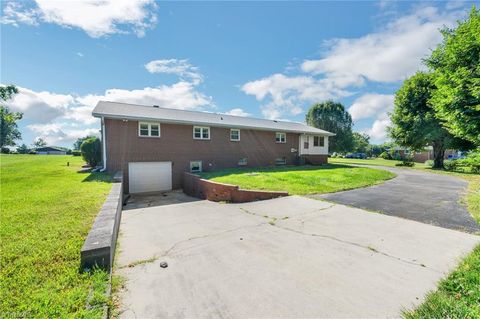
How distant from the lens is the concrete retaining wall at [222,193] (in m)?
9.23

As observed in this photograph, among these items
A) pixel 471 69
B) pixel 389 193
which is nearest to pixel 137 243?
pixel 389 193

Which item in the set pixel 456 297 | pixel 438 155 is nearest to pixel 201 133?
→ pixel 456 297

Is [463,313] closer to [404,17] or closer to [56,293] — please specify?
[56,293]

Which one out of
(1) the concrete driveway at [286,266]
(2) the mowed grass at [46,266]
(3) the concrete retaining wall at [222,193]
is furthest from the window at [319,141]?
(2) the mowed grass at [46,266]

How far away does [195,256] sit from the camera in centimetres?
411

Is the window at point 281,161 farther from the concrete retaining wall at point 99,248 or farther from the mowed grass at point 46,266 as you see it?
the concrete retaining wall at point 99,248

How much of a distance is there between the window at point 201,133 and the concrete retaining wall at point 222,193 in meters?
3.95

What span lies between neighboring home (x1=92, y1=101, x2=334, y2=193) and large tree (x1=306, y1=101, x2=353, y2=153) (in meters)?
20.7

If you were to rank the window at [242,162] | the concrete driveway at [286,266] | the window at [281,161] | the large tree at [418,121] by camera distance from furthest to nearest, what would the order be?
the window at [281,161] → the large tree at [418,121] → the window at [242,162] → the concrete driveway at [286,266]

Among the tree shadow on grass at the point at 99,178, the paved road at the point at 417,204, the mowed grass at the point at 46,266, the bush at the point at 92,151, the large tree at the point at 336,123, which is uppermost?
the large tree at the point at 336,123

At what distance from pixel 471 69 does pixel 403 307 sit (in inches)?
308

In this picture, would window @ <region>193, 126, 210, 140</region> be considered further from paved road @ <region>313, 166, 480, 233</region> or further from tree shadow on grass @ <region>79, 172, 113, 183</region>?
paved road @ <region>313, 166, 480, 233</region>

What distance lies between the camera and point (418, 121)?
2025 centimetres

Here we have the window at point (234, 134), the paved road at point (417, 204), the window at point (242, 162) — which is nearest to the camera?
the paved road at point (417, 204)
